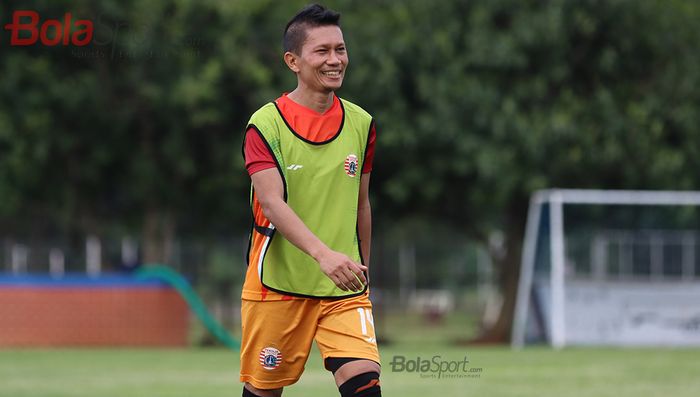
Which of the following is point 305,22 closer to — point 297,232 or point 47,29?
point 297,232

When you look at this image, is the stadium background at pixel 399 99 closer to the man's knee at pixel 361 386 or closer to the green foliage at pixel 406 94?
the green foliage at pixel 406 94

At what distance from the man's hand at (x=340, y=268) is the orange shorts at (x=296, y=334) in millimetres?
487

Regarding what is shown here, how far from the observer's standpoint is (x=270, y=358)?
21.7 feet

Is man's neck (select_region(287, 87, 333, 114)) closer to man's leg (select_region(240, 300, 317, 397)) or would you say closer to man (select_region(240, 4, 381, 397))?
man (select_region(240, 4, 381, 397))

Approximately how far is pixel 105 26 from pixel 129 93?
1.86 meters

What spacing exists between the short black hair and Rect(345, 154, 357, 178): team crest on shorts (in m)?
0.58

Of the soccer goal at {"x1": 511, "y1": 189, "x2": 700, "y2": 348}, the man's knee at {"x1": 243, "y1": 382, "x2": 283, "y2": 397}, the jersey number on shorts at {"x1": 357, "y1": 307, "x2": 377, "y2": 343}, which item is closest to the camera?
the jersey number on shorts at {"x1": 357, "y1": 307, "x2": 377, "y2": 343}

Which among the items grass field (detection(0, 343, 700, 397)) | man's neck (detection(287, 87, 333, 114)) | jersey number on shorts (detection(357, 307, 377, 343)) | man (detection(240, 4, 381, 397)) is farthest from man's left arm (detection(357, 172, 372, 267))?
grass field (detection(0, 343, 700, 397))

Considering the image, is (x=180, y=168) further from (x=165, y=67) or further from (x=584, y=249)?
(x=584, y=249)

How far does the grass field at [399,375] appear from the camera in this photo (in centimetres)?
1360

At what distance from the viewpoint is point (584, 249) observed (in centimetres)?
2456

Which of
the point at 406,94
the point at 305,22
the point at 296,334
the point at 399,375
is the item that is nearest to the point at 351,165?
the point at 305,22

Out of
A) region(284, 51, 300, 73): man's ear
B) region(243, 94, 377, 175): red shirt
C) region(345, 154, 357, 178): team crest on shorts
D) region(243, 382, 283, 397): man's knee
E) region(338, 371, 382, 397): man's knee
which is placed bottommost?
region(243, 382, 283, 397): man's knee

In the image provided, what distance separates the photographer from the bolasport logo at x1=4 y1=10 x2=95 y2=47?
23.2 meters
